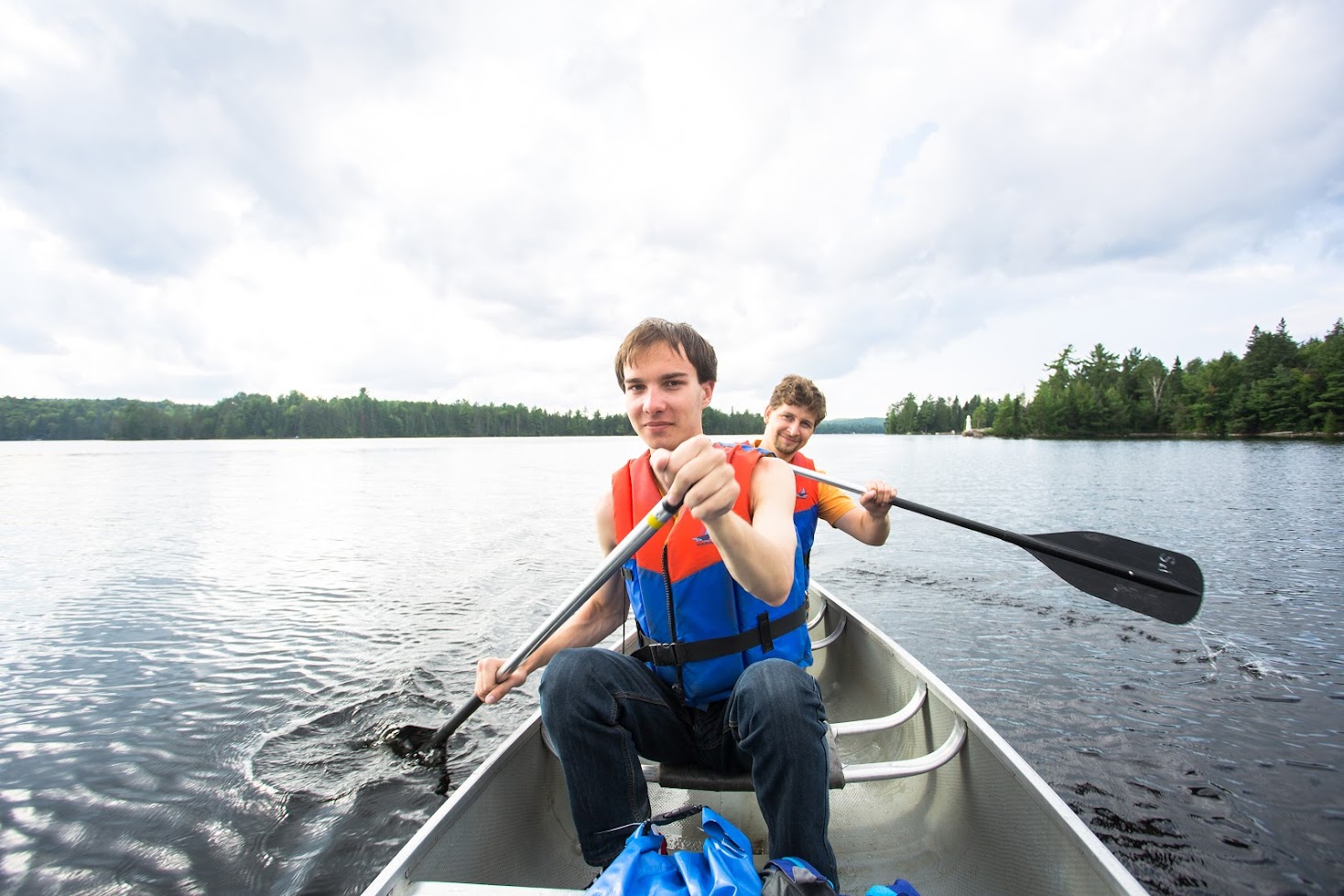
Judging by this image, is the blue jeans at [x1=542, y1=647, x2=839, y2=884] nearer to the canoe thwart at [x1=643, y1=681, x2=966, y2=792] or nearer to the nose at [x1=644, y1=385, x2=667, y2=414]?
the canoe thwart at [x1=643, y1=681, x2=966, y2=792]

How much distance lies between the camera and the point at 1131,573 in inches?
141

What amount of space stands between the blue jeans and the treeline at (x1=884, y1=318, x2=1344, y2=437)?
72508mm

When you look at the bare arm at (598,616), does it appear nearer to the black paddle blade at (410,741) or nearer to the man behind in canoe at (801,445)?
the man behind in canoe at (801,445)

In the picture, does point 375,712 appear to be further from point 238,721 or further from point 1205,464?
point 1205,464

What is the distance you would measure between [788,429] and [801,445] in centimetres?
15

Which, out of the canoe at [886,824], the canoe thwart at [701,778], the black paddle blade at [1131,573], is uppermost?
the black paddle blade at [1131,573]

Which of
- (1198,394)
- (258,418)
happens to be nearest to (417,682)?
(1198,394)

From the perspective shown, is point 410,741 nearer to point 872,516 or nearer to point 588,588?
point 588,588

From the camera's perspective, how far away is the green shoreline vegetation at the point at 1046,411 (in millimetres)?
58188

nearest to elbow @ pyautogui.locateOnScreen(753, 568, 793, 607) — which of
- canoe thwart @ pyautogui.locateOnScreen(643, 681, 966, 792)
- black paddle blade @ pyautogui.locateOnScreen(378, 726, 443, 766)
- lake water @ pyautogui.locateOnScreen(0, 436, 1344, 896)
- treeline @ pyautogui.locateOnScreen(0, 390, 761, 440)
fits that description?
canoe thwart @ pyautogui.locateOnScreen(643, 681, 966, 792)

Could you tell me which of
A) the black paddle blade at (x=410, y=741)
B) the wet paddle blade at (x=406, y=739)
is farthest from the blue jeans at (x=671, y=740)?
the wet paddle blade at (x=406, y=739)

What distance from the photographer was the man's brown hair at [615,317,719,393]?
211 cm

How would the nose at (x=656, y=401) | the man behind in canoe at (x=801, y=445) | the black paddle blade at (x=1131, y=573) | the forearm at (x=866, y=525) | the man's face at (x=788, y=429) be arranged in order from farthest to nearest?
the man's face at (x=788, y=429), the man behind in canoe at (x=801, y=445), the forearm at (x=866, y=525), the black paddle blade at (x=1131, y=573), the nose at (x=656, y=401)

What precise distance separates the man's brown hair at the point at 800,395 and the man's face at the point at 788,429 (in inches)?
1.1
